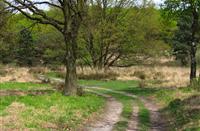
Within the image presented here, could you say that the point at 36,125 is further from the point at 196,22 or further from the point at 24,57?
the point at 24,57

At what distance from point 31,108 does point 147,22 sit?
5380cm

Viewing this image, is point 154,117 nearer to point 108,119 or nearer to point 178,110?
point 178,110

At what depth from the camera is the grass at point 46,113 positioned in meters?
17.5

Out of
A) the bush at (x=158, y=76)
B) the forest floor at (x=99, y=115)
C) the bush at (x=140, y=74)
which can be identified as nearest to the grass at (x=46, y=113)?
the forest floor at (x=99, y=115)

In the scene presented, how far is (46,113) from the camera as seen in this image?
20000mm

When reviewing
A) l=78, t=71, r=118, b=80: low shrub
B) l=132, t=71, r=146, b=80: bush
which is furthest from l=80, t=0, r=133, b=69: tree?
l=132, t=71, r=146, b=80: bush

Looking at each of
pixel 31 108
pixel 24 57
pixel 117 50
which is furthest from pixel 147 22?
pixel 31 108

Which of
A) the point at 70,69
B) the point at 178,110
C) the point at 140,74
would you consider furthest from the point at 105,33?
the point at 178,110

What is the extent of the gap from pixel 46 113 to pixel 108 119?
135 inches

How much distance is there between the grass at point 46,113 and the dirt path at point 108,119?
56 centimetres

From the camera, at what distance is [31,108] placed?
20984 millimetres

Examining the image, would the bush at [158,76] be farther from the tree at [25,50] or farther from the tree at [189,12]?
the tree at [25,50]

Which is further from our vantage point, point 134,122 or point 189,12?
point 189,12

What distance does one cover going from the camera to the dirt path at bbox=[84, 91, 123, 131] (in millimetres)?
19172
